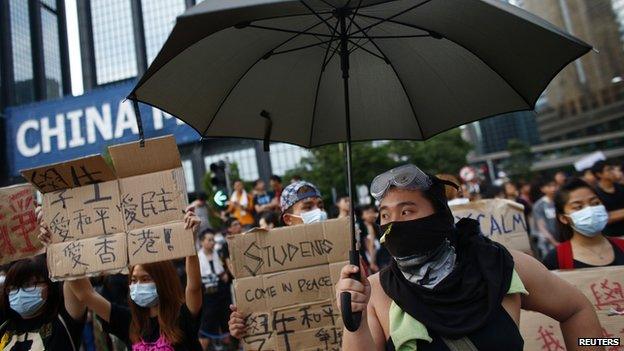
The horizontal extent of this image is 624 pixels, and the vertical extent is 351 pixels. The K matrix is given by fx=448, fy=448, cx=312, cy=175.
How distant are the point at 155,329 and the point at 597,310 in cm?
249

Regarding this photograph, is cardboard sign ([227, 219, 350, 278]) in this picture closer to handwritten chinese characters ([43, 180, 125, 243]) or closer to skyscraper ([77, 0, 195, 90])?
handwritten chinese characters ([43, 180, 125, 243])

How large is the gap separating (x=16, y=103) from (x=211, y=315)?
32188mm

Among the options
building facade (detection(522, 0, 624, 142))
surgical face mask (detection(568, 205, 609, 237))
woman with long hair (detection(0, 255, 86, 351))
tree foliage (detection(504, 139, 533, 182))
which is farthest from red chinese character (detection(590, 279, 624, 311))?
tree foliage (detection(504, 139, 533, 182))

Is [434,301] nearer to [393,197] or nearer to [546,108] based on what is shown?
[393,197]

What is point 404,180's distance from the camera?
174 centimetres

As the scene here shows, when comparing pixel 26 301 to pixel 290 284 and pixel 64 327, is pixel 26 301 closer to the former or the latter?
pixel 64 327

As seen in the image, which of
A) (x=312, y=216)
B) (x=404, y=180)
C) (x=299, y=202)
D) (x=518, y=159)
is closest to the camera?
(x=404, y=180)

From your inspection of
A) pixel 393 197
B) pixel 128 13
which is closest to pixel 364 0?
pixel 393 197

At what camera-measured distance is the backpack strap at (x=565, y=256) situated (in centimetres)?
281

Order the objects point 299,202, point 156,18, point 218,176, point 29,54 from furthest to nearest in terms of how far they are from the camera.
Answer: point 156,18 → point 29,54 → point 218,176 → point 299,202

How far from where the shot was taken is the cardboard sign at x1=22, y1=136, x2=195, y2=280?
7.86 feet

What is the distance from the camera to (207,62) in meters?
2.18

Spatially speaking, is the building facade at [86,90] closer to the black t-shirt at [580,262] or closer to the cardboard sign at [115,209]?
the cardboard sign at [115,209]

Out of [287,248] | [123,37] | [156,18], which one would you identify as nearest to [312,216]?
[287,248]
